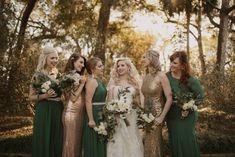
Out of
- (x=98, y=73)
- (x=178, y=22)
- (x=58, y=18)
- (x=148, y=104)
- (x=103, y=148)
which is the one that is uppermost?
(x=178, y=22)

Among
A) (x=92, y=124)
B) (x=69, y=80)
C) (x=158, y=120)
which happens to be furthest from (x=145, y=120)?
(x=69, y=80)

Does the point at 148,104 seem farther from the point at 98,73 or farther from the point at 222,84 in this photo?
the point at 222,84

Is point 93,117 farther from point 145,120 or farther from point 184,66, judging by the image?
point 184,66

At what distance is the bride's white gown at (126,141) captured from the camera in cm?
704

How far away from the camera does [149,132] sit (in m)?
7.02

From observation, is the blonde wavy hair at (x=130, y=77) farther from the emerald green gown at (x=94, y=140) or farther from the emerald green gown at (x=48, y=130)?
the emerald green gown at (x=48, y=130)

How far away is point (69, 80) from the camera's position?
6.80 meters

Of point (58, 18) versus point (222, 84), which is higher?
point (58, 18)

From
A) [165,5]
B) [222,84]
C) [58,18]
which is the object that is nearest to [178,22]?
[165,5]

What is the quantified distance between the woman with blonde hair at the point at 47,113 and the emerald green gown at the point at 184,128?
6.78 ft

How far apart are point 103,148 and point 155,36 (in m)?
34.4

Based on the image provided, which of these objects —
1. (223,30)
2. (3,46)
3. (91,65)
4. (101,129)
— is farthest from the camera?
(223,30)

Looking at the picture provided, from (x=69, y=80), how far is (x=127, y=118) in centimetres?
128

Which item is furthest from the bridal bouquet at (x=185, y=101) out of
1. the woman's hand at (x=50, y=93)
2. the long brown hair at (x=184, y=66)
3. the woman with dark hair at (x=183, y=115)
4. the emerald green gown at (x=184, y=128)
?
the woman's hand at (x=50, y=93)
